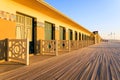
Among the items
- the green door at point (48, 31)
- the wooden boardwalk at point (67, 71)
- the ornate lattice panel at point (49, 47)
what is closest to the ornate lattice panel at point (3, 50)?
the wooden boardwalk at point (67, 71)

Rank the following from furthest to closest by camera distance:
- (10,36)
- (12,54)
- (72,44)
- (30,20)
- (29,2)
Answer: (72,44)
(30,20)
(29,2)
(10,36)
(12,54)

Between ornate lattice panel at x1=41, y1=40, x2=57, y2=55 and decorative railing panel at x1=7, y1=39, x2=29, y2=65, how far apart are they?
16.7 feet

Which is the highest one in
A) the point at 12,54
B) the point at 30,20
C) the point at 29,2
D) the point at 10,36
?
the point at 29,2

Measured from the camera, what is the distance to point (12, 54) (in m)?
10.6

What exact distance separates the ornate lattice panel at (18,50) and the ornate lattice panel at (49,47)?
513cm

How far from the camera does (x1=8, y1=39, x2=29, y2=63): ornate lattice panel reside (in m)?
9.82

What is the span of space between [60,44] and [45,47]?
532 centimetres

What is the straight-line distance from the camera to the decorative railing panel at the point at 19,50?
381 inches

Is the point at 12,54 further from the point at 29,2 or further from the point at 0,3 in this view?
the point at 29,2

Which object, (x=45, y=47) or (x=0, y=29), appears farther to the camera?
(x=45, y=47)

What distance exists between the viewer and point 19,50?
10.0m

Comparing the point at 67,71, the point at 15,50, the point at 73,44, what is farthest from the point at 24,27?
the point at 73,44

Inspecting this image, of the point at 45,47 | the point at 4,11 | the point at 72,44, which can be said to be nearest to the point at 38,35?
the point at 45,47

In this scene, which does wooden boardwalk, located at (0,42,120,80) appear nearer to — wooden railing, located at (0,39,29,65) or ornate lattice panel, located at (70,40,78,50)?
wooden railing, located at (0,39,29,65)
